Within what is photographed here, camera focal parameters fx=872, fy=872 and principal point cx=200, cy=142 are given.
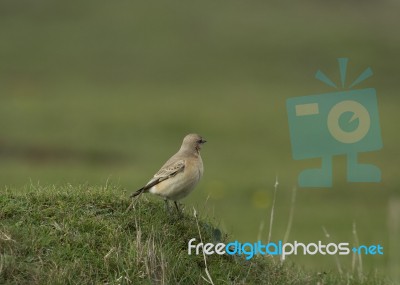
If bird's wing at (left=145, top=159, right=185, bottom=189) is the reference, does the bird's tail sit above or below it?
below

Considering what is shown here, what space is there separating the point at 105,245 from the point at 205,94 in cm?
3457

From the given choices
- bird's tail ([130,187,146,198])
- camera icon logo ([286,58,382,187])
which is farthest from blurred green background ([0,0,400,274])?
bird's tail ([130,187,146,198])

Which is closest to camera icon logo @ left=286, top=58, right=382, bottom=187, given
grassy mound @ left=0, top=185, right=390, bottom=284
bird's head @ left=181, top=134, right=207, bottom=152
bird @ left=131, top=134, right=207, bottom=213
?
bird's head @ left=181, top=134, right=207, bottom=152

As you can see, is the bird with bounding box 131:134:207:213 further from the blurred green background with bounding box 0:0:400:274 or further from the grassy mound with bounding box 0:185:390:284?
the blurred green background with bounding box 0:0:400:274

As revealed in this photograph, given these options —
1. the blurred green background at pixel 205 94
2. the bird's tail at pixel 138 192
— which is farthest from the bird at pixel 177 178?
the blurred green background at pixel 205 94

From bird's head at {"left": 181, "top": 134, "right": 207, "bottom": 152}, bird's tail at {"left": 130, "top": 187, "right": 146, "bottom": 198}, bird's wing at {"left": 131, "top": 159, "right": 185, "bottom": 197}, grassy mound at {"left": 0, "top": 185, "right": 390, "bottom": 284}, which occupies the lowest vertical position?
grassy mound at {"left": 0, "top": 185, "right": 390, "bottom": 284}

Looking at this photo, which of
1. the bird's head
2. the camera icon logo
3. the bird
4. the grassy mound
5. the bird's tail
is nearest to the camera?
the grassy mound

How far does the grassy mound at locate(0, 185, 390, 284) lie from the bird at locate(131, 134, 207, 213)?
27 cm

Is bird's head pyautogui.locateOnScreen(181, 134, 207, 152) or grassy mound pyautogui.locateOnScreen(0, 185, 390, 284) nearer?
grassy mound pyautogui.locateOnScreen(0, 185, 390, 284)

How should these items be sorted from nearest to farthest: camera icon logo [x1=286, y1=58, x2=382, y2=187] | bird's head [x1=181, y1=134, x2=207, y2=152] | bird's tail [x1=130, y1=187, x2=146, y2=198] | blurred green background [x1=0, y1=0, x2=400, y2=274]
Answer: bird's tail [x1=130, y1=187, x2=146, y2=198], bird's head [x1=181, y1=134, x2=207, y2=152], camera icon logo [x1=286, y1=58, x2=382, y2=187], blurred green background [x1=0, y1=0, x2=400, y2=274]

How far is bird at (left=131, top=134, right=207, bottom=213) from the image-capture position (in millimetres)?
7695

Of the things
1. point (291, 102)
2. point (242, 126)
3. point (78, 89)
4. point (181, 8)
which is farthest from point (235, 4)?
point (291, 102)

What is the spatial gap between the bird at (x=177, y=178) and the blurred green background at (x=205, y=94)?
10.2 m

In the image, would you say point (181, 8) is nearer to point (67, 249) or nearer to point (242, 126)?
point (242, 126)
